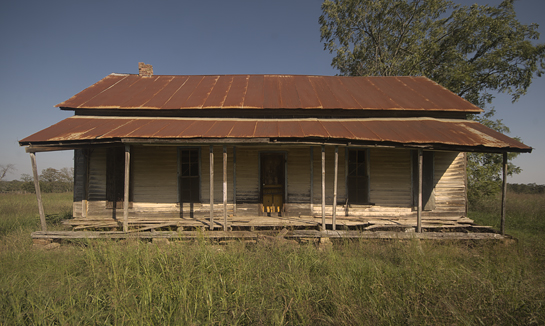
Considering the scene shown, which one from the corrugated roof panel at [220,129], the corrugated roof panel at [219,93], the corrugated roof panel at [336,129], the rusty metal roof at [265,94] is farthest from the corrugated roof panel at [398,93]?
the corrugated roof panel at [219,93]

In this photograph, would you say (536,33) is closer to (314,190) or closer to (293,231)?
(314,190)

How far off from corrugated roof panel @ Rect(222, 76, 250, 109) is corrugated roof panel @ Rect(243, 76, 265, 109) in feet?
0.59

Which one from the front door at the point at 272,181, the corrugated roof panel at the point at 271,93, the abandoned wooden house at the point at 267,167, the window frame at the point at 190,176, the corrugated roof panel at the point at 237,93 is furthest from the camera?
the corrugated roof panel at the point at 237,93

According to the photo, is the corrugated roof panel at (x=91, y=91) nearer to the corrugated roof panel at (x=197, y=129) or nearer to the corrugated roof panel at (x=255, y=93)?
the corrugated roof panel at (x=197, y=129)

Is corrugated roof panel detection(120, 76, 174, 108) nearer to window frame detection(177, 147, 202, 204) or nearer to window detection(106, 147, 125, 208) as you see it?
window detection(106, 147, 125, 208)

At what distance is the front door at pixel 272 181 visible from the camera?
9.02m

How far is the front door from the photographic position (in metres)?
9.02

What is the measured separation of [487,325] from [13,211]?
18.3 m

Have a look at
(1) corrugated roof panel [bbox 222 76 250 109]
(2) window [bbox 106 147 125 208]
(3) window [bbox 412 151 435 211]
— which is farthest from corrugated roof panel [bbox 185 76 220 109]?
(3) window [bbox 412 151 435 211]

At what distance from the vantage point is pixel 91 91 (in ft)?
33.4

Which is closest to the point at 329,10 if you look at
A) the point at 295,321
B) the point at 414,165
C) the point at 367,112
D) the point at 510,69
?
the point at 510,69

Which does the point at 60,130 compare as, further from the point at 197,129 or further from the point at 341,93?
the point at 341,93

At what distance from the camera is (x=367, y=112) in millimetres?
9430

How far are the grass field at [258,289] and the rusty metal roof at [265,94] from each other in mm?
5754
